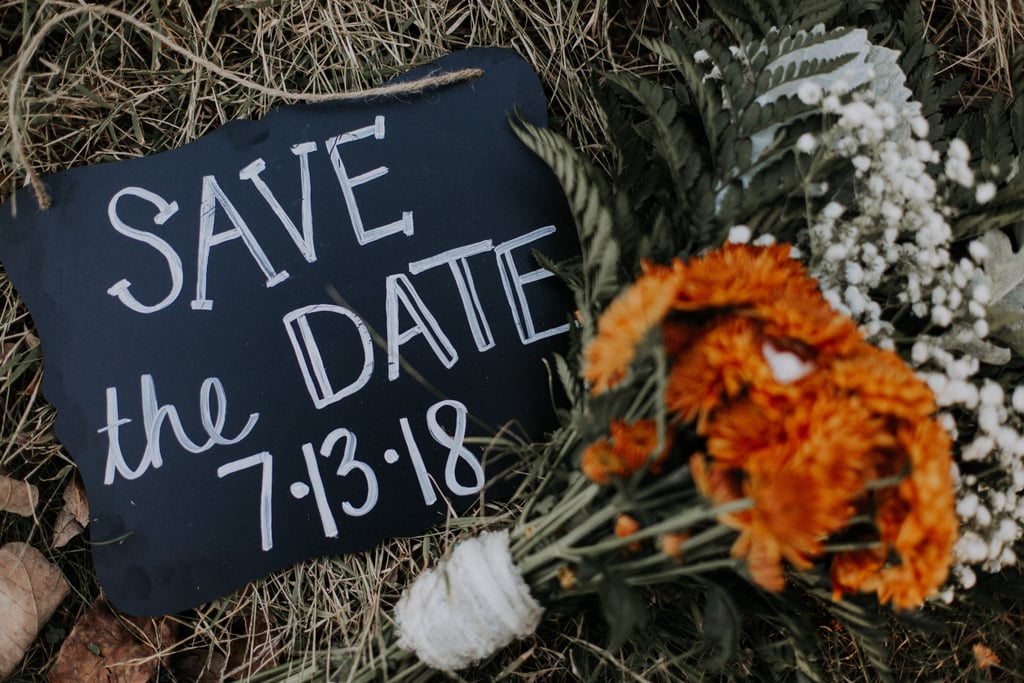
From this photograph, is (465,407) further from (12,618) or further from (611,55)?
(12,618)

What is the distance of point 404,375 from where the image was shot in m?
0.96

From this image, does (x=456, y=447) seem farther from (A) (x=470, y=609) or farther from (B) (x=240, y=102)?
(B) (x=240, y=102)

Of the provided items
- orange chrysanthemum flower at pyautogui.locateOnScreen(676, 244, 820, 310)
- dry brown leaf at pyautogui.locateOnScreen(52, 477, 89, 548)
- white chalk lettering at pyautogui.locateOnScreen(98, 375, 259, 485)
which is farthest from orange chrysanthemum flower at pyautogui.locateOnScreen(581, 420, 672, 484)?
dry brown leaf at pyautogui.locateOnScreen(52, 477, 89, 548)

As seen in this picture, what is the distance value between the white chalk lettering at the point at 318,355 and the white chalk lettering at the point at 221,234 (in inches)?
2.3

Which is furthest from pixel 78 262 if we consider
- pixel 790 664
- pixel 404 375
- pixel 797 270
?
pixel 790 664

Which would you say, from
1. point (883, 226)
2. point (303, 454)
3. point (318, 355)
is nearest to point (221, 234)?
point (318, 355)

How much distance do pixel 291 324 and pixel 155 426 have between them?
0.21m

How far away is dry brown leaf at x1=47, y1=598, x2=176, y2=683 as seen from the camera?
0.99 m

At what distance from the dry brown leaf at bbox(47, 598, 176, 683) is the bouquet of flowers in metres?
0.38

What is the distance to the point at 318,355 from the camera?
0.95m

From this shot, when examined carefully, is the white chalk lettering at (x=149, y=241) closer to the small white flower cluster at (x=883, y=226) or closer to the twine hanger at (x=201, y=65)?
the twine hanger at (x=201, y=65)

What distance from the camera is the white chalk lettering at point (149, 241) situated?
Answer: 0.95 meters

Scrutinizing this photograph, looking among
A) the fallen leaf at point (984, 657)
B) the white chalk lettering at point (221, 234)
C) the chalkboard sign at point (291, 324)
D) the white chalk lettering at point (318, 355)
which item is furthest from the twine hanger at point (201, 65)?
the fallen leaf at point (984, 657)

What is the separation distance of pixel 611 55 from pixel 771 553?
2.46 ft
